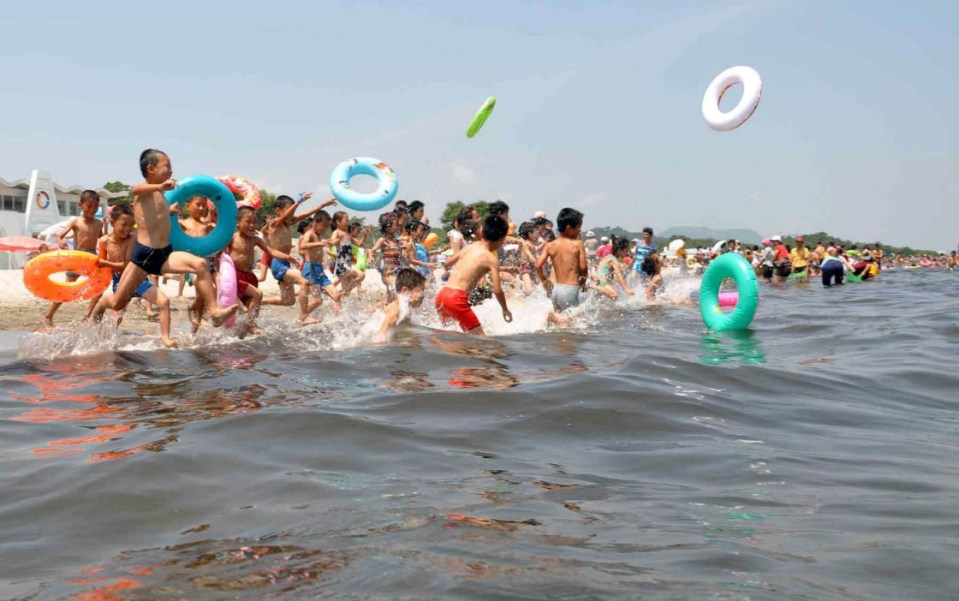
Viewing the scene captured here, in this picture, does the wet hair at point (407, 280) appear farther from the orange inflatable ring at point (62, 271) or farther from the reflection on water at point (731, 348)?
the orange inflatable ring at point (62, 271)

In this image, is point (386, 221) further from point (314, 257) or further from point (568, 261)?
point (568, 261)

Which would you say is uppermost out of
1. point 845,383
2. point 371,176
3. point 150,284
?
point 371,176

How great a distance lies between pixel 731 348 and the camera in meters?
8.59

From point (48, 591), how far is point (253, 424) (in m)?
1.93

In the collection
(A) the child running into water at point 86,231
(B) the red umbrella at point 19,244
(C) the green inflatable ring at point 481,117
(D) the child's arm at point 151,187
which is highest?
(C) the green inflatable ring at point 481,117

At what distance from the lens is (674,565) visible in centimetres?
264

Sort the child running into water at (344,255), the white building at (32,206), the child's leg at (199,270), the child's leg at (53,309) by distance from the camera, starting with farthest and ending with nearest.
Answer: the white building at (32,206) < the child running into water at (344,255) < the child's leg at (53,309) < the child's leg at (199,270)

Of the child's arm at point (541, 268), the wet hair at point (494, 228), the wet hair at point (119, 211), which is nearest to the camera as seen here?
the wet hair at point (494, 228)

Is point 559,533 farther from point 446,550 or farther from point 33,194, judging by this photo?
point 33,194

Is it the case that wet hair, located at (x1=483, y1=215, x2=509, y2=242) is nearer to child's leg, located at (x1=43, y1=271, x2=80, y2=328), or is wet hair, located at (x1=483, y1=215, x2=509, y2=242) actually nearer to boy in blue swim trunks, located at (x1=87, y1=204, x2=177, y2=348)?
boy in blue swim trunks, located at (x1=87, y1=204, x2=177, y2=348)

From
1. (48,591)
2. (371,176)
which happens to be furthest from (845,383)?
(371,176)

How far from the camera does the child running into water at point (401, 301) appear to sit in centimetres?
773

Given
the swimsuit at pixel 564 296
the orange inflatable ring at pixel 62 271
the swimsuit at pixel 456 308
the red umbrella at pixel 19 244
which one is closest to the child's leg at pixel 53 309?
the orange inflatable ring at pixel 62 271

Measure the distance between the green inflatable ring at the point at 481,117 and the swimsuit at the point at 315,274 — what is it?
5.38 metres
